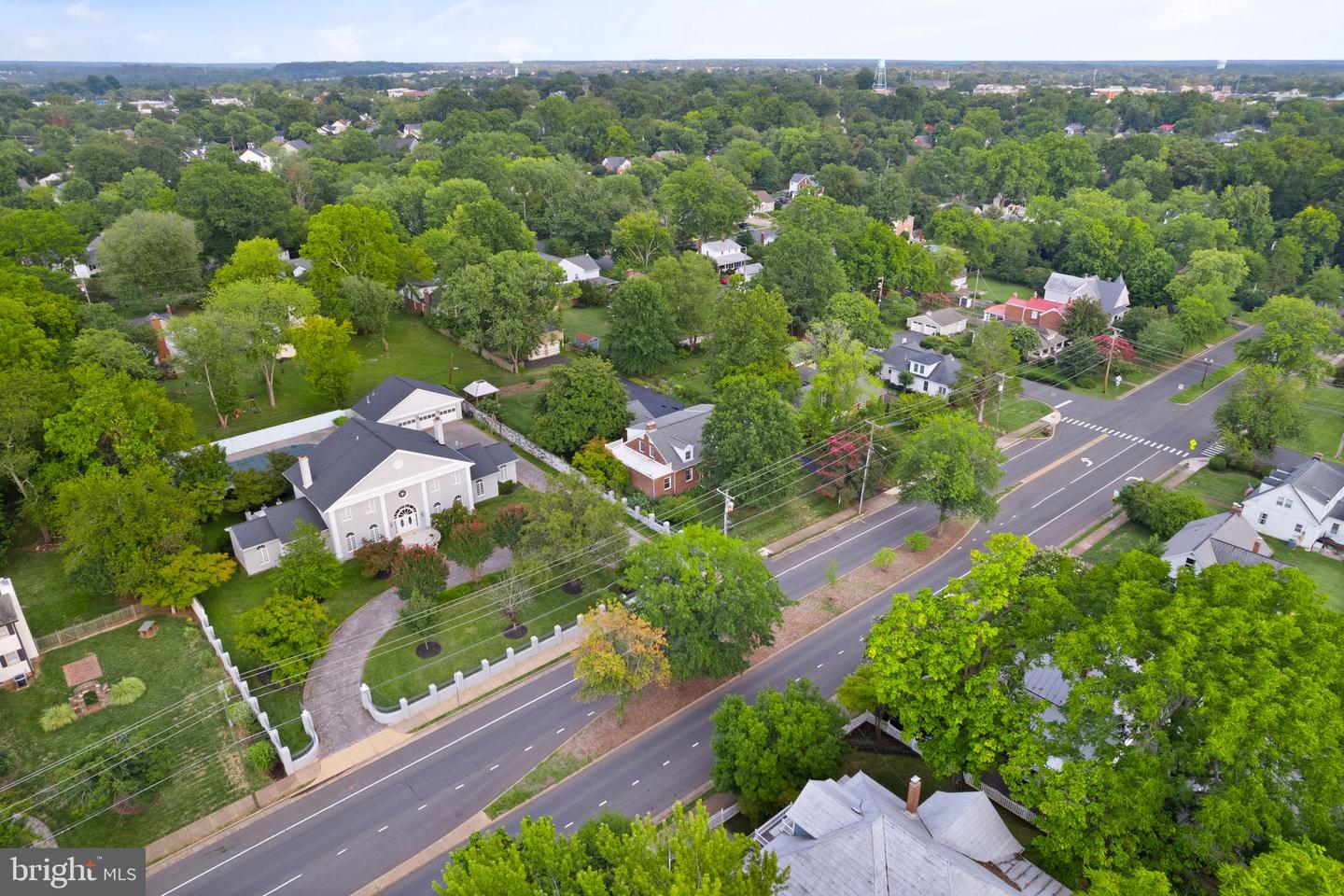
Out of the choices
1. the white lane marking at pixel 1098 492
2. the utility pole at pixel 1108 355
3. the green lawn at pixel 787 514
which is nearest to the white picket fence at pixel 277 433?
the green lawn at pixel 787 514

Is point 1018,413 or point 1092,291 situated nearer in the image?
point 1018,413

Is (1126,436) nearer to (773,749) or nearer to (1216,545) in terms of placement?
(1216,545)

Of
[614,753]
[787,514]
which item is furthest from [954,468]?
[614,753]

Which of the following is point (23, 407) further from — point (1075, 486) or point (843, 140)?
point (843, 140)

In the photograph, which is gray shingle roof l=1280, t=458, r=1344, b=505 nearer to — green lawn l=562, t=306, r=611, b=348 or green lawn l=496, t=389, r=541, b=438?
green lawn l=496, t=389, r=541, b=438

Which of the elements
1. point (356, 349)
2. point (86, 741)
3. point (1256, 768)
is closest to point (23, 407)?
point (86, 741)
